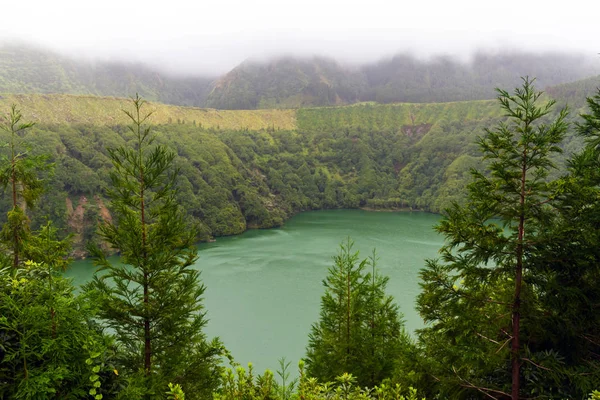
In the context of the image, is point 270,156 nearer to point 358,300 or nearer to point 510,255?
point 358,300

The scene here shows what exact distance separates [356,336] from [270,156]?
111 meters

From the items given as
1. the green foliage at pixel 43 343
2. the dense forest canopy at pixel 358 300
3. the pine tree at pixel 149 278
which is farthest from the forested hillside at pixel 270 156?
the green foliage at pixel 43 343

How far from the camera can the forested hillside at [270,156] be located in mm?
70438

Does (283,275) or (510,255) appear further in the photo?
(283,275)

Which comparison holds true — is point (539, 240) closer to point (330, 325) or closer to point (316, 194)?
point (330, 325)

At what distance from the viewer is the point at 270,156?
122000 mm

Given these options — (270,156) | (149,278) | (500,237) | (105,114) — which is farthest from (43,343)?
(105,114)

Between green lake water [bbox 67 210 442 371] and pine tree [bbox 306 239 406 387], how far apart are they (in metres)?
11.1

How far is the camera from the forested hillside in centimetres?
7044

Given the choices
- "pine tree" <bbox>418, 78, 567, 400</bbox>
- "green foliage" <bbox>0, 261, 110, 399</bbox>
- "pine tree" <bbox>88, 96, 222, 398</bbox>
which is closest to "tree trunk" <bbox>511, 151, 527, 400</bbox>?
"pine tree" <bbox>418, 78, 567, 400</bbox>

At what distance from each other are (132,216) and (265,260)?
46530 mm

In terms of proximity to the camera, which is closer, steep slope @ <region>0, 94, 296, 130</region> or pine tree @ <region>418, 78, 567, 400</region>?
pine tree @ <region>418, 78, 567, 400</region>

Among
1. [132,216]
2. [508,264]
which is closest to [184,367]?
[132,216]

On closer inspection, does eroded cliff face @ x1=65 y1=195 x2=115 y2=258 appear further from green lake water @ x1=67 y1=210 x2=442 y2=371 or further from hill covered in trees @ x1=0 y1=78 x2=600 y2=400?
hill covered in trees @ x1=0 y1=78 x2=600 y2=400
